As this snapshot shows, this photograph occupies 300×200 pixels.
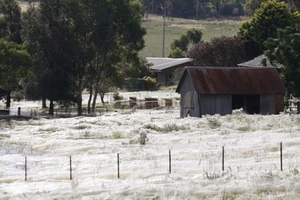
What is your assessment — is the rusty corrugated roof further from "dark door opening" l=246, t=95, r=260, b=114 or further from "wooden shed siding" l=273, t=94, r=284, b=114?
"dark door opening" l=246, t=95, r=260, b=114

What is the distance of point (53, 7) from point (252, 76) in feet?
70.9

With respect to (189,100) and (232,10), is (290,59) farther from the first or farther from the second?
(232,10)

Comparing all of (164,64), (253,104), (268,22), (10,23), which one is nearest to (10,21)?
(10,23)

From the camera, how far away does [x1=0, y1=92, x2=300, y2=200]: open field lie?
2494 cm

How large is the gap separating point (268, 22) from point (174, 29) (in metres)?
84.7

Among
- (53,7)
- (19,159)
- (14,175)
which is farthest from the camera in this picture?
(53,7)

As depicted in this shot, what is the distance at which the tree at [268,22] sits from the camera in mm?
85625

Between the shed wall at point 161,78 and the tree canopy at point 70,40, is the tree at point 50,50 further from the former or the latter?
the shed wall at point 161,78

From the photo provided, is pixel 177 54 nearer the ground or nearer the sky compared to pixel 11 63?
nearer the sky

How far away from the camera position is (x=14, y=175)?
30.0 meters

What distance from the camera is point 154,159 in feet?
105

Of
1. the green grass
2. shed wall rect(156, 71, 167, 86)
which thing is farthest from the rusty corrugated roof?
the green grass

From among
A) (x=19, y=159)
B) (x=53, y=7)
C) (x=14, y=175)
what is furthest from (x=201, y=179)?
(x=53, y=7)

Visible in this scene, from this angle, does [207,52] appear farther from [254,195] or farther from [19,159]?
[254,195]
